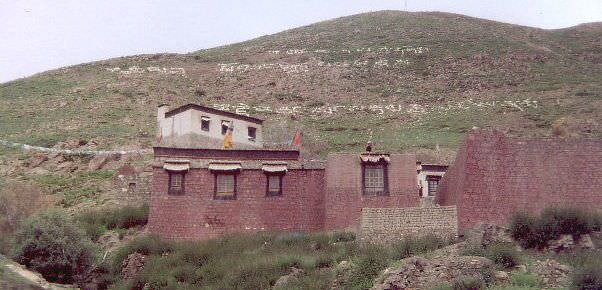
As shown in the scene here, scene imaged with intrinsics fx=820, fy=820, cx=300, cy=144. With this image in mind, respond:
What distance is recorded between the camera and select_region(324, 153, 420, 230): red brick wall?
2953 cm

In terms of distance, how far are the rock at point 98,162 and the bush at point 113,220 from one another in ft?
63.9

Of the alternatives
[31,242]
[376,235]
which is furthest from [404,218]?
[31,242]

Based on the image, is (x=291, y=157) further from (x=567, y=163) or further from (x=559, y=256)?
(x=559, y=256)

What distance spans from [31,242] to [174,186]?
6.46m

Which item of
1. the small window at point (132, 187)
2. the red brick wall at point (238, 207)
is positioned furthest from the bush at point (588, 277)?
the small window at point (132, 187)

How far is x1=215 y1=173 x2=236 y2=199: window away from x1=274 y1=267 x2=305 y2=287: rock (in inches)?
311

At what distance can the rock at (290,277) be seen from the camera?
22641mm

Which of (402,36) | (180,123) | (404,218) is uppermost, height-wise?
(402,36)

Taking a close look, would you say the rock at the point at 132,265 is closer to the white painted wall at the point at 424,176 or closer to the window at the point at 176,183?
the window at the point at 176,183

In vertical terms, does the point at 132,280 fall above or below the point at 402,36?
below

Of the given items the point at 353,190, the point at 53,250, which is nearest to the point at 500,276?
the point at 353,190

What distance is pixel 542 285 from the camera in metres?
17.9

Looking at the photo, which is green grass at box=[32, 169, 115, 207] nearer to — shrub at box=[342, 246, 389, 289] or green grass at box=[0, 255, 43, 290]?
shrub at box=[342, 246, 389, 289]

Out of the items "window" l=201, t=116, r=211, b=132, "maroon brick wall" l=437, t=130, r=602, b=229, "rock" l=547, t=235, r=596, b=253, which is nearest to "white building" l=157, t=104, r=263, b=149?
"window" l=201, t=116, r=211, b=132
